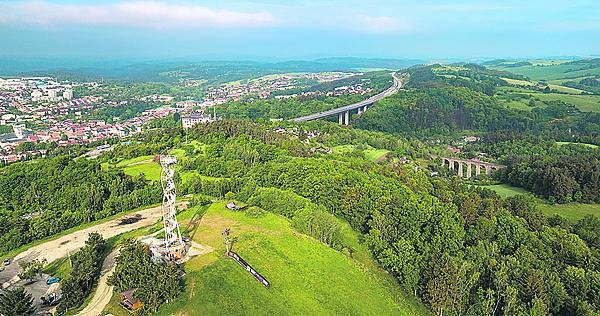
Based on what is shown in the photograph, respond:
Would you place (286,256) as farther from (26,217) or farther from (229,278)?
(26,217)

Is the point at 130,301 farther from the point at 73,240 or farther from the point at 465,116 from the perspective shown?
the point at 465,116

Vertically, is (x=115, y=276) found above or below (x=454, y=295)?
above

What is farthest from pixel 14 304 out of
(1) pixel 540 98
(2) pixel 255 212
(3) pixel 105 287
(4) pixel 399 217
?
(1) pixel 540 98

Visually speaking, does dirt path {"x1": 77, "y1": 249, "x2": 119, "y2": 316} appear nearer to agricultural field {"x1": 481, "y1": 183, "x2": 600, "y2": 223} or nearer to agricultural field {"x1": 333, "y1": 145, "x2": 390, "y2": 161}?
agricultural field {"x1": 481, "y1": 183, "x2": 600, "y2": 223}

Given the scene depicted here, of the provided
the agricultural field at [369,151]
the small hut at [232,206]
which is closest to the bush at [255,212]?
the small hut at [232,206]

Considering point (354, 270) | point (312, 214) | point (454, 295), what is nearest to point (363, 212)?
point (312, 214)

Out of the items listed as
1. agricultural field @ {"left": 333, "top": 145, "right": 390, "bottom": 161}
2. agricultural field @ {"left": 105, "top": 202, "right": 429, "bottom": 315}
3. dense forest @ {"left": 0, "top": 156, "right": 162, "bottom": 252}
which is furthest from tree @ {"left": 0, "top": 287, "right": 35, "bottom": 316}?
agricultural field @ {"left": 333, "top": 145, "right": 390, "bottom": 161}
